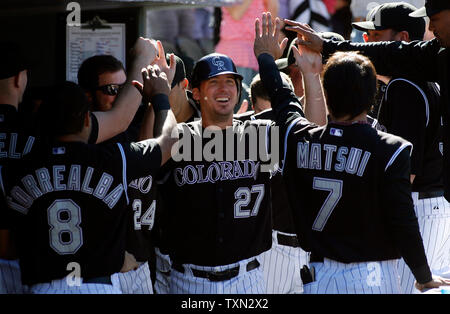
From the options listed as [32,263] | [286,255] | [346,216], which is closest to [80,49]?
[286,255]

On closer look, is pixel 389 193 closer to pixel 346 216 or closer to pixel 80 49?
pixel 346 216

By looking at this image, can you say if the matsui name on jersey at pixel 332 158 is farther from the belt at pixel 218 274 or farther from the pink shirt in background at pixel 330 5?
the pink shirt in background at pixel 330 5

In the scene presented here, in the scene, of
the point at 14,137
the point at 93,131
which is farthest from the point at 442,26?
Result: the point at 14,137

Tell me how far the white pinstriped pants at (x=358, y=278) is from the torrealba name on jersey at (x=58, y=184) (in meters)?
1.12

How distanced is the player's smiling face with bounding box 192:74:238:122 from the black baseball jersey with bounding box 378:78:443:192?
101 cm

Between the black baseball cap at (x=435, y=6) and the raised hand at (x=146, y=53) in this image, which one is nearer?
the black baseball cap at (x=435, y=6)

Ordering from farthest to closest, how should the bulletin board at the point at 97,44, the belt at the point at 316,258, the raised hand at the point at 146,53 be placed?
the bulletin board at the point at 97,44, the raised hand at the point at 146,53, the belt at the point at 316,258

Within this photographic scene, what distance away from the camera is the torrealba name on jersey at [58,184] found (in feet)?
10.2

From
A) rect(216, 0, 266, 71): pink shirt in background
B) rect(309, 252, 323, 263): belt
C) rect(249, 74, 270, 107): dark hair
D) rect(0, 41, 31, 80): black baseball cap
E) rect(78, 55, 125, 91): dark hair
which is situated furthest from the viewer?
rect(216, 0, 266, 71): pink shirt in background

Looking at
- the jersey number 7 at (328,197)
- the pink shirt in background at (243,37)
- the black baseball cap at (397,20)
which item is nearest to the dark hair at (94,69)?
the jersey number 7 at (328,197)

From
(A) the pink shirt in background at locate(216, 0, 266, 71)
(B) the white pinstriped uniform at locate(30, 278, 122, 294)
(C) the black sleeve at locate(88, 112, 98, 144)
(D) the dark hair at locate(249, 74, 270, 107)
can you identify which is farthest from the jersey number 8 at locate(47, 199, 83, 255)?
(A) the pink shirt in background at locate(216, 0, 266, 71)

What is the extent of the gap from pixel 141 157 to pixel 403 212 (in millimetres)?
1268

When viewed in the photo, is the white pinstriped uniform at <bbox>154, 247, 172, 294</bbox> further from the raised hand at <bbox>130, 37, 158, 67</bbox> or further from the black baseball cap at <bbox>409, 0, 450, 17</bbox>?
the black baseball cap at <bbox>409, 0, 450, 17</bbox>

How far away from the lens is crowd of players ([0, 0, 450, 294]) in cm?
315
